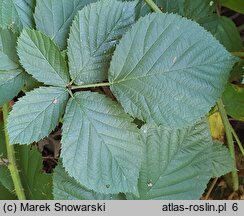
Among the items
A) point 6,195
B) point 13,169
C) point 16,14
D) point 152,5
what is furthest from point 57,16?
point 6,195

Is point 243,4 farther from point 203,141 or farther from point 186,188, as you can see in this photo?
point 186,188

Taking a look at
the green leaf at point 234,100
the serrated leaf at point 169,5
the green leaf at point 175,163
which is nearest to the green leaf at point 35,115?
the green leaf at point 175,163

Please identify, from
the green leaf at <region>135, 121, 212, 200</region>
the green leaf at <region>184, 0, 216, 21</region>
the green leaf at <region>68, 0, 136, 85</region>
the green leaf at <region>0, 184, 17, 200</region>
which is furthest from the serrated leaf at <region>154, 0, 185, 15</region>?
the green leaf at <region>0, 184, 17, 200</region>

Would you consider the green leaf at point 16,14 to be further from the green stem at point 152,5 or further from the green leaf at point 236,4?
the green leaf at point 236,4

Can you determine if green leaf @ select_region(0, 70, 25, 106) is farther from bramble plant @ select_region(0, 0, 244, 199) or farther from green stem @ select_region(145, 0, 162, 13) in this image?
green stem @ select_region(145, 0, 162, 13)

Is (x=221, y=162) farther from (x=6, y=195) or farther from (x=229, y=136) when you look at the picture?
(x=6, y=195)
